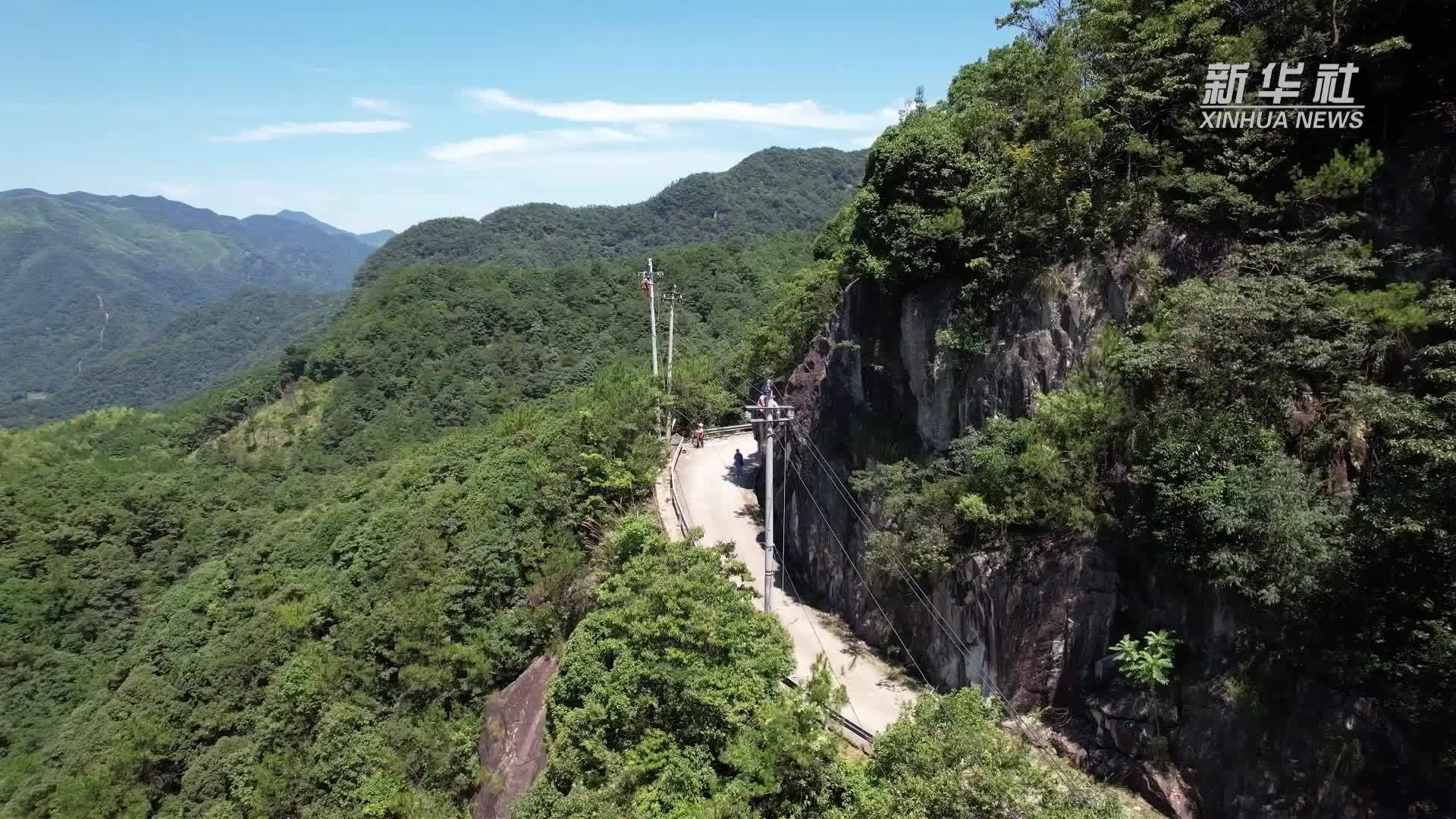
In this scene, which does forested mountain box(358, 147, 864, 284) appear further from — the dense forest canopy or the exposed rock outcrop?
the exposed rock outcrop

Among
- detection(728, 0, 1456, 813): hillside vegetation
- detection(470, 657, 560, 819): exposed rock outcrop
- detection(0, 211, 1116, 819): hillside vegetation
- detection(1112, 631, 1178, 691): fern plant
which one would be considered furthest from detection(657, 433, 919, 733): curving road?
detection(470, 657, 560, 819): exposed rock outcrop

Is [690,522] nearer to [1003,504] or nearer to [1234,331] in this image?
[1003,504]

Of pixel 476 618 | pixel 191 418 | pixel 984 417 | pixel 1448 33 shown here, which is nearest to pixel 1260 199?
pixel 1448 33

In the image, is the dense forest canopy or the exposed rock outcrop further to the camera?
the exposed rock outcrop

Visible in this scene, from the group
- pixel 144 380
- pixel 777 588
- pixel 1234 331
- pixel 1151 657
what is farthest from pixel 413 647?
pixel 144 380

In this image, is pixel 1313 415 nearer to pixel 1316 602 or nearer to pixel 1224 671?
pixel 1316 602
